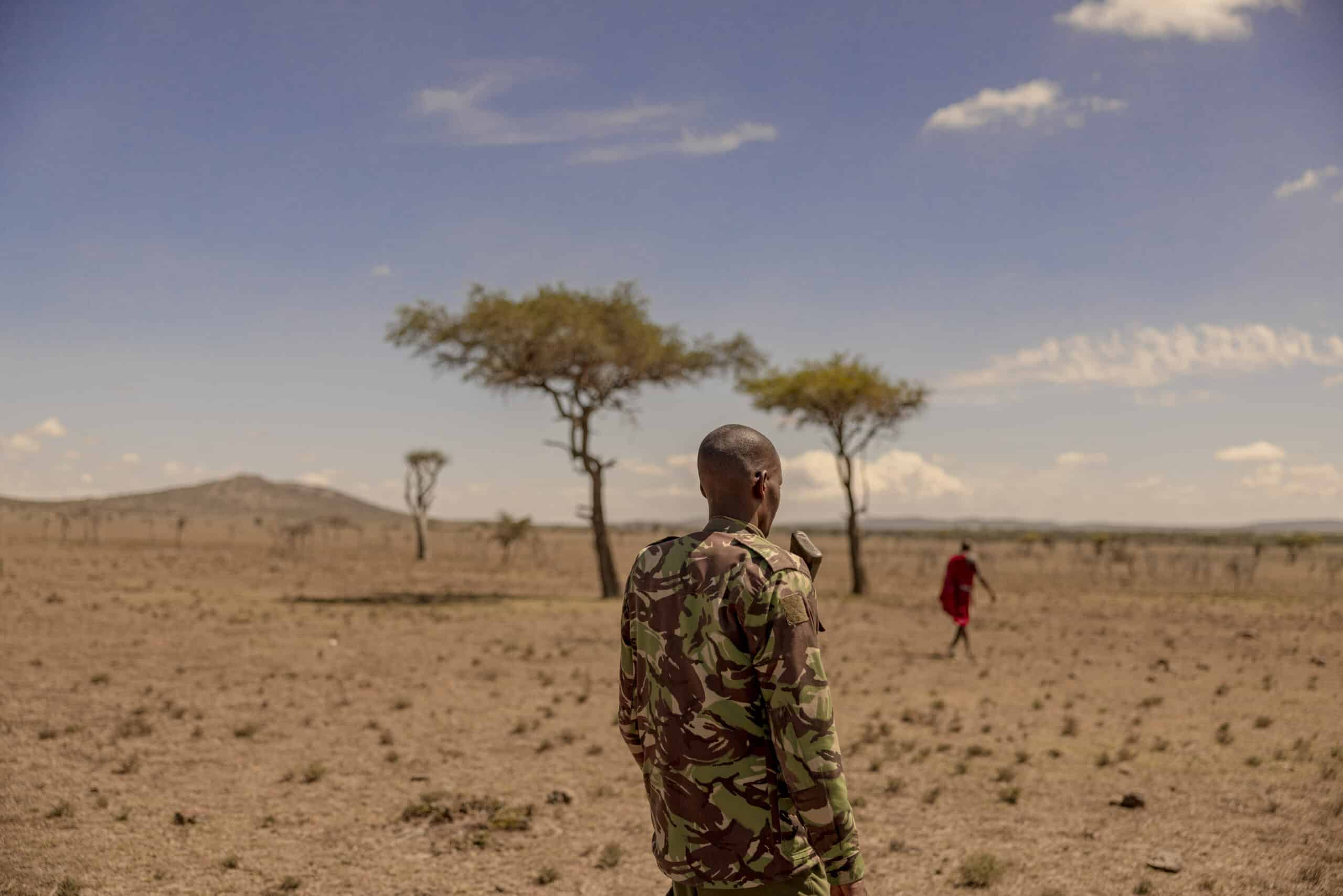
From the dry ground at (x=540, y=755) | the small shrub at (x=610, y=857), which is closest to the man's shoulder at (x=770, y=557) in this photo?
the dry ground at (x=540, y=755)

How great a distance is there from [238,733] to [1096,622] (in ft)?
64.2

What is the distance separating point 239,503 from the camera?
168 m

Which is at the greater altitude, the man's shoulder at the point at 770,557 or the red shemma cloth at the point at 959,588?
the man's shoulder at the point at 770,557

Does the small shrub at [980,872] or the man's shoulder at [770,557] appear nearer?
the man's shoulder at [770,557]

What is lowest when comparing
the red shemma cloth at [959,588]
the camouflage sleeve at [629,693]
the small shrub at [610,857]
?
the small shrub at [610,857]

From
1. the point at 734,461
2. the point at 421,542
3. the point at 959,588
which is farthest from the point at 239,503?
the point at 734,461

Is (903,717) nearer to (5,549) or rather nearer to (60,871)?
(60,871)

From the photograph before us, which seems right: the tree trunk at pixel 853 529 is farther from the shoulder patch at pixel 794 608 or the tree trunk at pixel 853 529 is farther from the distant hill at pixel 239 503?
the distant hill at pixel 239 503

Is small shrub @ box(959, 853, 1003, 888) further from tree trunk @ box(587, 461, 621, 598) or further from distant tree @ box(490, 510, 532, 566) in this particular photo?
distant tree @ box(490, 510, 532, 566)

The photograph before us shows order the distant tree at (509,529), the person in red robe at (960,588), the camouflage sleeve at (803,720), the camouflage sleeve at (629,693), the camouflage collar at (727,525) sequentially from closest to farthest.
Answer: the camouflage sleeve at (803,720)
the camouflage collar at (727,525)
the camouflage sleeve at (629,693)
the person in red robe at (960,588)
the distant tree at (509,529)

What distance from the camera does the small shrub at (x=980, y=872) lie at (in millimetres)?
5863

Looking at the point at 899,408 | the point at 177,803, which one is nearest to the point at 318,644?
the point at 177,803

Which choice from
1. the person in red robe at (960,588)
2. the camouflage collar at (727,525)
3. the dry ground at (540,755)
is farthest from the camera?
the person in red robe at (960,588)

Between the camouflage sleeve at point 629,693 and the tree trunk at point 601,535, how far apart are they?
22215 mm
